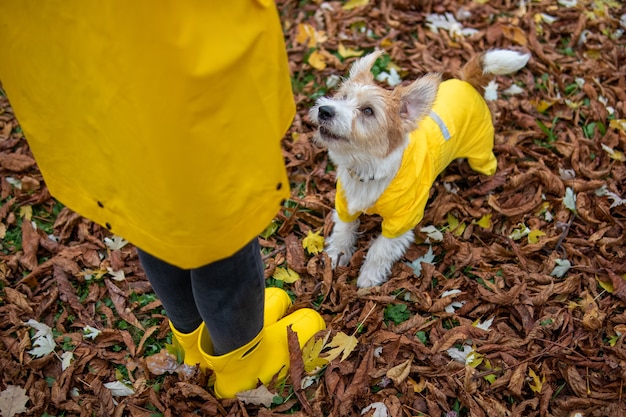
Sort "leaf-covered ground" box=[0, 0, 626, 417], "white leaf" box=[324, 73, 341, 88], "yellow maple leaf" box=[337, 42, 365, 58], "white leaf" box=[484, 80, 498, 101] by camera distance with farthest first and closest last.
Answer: "yellow maple leaf" box=[337, 42, 365, 58] → "white leaf" box=[324, 73, 341, 88] → "white leaf" box=[484, 80, 498, 101] → "leaf-covered ground" box=[0, 0, 626, 417]

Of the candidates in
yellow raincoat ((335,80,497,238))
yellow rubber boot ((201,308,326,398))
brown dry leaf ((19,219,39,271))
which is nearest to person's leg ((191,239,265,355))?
yellow rubber boot ((201,308,326,398))

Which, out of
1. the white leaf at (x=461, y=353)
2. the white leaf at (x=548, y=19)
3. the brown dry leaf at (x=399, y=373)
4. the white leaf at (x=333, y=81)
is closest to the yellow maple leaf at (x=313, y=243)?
the brown dry leaf at (x=399, y=373)

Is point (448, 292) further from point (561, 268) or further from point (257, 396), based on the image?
point (257, 396)

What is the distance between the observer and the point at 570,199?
3.39m

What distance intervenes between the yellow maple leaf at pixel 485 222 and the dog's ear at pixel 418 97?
1061 mm

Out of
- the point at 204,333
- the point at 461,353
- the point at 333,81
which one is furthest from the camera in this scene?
the point at 333,81

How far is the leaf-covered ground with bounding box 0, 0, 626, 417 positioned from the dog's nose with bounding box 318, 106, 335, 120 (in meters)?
1.01

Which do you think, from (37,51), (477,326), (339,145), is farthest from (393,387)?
(37,51)

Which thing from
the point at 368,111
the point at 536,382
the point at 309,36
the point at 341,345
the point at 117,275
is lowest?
the point at 536,382

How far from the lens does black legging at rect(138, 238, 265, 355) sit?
162cm

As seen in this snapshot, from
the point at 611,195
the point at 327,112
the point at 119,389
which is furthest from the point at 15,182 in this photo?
the point at 611,195

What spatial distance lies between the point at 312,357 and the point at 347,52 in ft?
9.94

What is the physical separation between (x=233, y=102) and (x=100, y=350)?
2207 mm

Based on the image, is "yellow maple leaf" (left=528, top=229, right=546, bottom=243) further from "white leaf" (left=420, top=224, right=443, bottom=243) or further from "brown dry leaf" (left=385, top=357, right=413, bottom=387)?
"brown dry leaf" (left=385, top=357, right=413, bottom=387)
